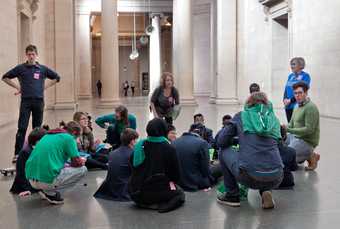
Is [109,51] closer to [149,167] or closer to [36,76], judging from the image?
[36,76]

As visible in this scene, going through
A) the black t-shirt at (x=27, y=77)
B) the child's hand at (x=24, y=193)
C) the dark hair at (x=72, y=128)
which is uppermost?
the black t-shirt at (x=27, y=77)

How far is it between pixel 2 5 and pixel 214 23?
14.9 metres

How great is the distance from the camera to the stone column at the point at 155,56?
33.9 metres

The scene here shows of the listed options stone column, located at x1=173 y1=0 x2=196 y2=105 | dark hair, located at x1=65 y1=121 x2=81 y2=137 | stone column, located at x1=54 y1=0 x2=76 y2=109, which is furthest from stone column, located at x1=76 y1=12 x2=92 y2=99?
dark hair, located at x1=65 y1=121 x2=81 y2=137

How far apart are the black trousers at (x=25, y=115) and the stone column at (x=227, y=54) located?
16394 mm

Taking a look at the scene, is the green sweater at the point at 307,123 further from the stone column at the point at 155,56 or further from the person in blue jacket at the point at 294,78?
the stone column at the point at 155,56

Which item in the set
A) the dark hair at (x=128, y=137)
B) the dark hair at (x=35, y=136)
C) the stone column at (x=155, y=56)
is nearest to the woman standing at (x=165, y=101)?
the dark hair at (x=128, y=137)

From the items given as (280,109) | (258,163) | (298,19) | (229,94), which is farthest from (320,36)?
(258,163)

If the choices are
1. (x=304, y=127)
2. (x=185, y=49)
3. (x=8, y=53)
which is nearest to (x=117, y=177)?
(x=304, y=127)

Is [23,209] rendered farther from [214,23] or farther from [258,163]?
[214,23]

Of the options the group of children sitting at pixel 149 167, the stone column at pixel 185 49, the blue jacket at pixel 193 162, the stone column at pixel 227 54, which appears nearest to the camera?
the group of children sitting at pixel 149 167

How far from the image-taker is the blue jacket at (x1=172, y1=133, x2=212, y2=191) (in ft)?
21.0

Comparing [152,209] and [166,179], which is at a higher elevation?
[166,179]

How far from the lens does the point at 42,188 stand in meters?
5.77
